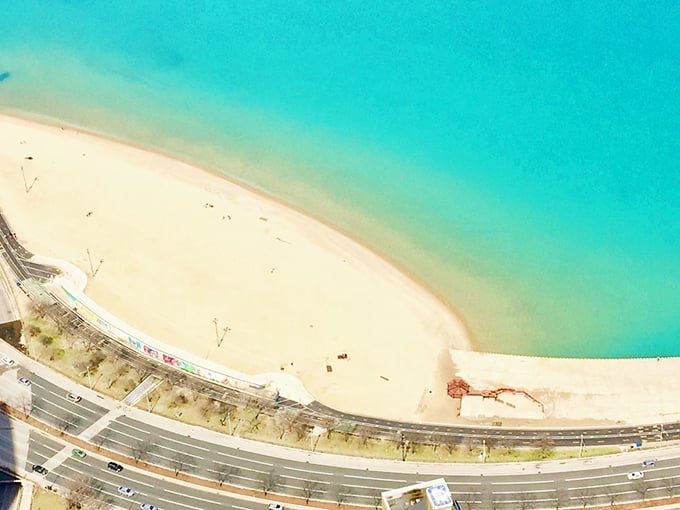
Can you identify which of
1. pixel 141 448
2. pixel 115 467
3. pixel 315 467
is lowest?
pixel 115 467

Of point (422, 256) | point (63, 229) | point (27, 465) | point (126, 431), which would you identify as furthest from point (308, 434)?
point (63, 229)

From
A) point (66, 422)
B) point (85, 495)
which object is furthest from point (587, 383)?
point (66, 422)

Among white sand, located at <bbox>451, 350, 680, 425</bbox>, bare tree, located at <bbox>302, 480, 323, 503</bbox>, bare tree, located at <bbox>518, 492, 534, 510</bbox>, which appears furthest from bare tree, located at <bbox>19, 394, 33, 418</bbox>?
bare tree, located at <bbox>518, 492, 534, 510</bbox>

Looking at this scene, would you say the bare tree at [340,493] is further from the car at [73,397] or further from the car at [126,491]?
the car at [73,397]

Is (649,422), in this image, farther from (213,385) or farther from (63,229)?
(63,229)

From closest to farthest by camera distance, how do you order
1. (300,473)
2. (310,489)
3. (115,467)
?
1. (310,489)
2. (115,467)
3. (300,473)

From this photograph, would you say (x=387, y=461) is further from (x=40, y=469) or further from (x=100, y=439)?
(x=40, y=469)

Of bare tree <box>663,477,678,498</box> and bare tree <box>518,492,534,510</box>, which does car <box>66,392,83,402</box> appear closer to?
bare tree <box>518,492,534,510</box>
